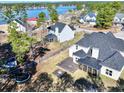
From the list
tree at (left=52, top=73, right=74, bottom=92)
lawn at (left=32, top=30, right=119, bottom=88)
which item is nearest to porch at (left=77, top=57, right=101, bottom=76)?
lawn at (left=32, top=30, right=119, bottom=88)

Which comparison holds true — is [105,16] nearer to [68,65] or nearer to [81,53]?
[81,53]

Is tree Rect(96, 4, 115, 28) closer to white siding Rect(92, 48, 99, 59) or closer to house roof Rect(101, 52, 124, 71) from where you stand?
white siding Rect(92, 48, 99, 59)

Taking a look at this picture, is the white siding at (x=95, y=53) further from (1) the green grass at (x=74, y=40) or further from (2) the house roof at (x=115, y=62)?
(1) the green grass at (x=74, y=40)

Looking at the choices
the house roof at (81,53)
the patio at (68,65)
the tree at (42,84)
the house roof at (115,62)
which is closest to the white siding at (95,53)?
the house roof at (81,53)

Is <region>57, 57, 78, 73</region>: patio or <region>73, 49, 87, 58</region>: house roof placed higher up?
<region>73, 49, 87, 58</region>: house roof

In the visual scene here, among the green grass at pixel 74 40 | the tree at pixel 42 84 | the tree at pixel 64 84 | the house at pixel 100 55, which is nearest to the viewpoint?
the tree at pixel 64 84

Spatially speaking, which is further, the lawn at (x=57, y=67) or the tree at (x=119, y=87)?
the lawn at (x=57, y=67)
